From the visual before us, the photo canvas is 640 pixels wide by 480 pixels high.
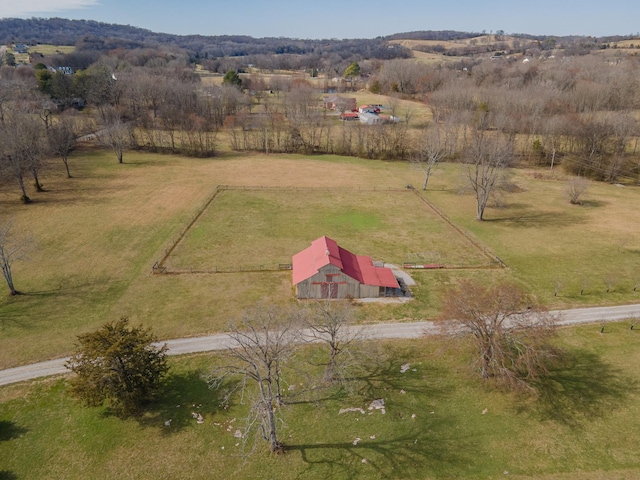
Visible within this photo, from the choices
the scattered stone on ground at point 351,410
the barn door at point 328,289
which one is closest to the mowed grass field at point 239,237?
the barn door at point 328,289

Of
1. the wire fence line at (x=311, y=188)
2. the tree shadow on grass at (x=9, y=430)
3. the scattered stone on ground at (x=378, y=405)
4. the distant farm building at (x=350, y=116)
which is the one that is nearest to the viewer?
the tree shadow on grass at (x=9, y=430)

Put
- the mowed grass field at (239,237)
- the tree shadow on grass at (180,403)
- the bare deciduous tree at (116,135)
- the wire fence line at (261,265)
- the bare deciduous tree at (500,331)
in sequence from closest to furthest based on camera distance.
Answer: the tree shadow on grass at (180,403) < the bare deciduous tree at (500,331) < the mowed grass field at (239,237) < the wire fence line at (261,265) < the bare deciduous tree at (116,135)

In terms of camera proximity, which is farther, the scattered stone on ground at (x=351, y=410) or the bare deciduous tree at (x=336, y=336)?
the bare deciduous tree at (x=336, y=336)

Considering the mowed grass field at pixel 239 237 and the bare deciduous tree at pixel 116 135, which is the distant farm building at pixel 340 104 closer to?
the mowed grass field at pixel 239 237

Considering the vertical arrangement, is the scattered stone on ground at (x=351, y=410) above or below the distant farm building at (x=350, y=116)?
below

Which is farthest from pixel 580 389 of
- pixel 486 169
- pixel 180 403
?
pixel 486 169

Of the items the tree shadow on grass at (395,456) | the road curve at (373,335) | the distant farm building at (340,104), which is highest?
the distant farm building at (340,104)
